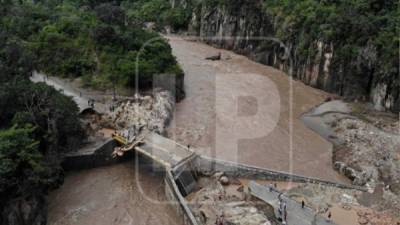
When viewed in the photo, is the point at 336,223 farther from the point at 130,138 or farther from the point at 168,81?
the point at 168,81

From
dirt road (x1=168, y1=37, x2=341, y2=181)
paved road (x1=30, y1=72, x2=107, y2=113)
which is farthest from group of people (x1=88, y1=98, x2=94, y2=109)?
dirt road (x1=168, y1=37, x2=341, y2=181)

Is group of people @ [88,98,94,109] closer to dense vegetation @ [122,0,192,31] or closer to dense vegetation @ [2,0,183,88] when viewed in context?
dense vegetation @ [2,0,183,88]

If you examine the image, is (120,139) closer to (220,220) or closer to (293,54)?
(220,220)

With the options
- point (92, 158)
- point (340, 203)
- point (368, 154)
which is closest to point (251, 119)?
point (368, 154)

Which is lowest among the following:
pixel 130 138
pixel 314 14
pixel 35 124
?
pixel 130 138

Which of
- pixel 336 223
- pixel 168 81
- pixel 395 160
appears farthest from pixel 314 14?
pixel 336 223

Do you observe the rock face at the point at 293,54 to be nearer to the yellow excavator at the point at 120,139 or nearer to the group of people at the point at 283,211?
the group of people at the point at 283,211
